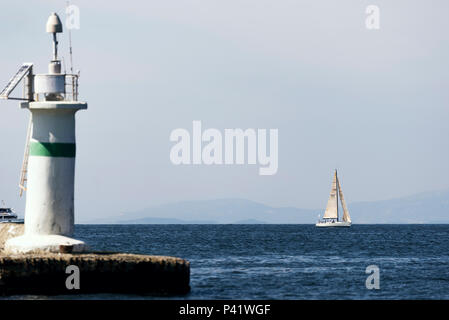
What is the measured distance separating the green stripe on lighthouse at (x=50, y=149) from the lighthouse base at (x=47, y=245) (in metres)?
3.55

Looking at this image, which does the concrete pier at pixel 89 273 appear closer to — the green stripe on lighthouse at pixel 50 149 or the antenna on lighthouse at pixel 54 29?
the green stripe on lighthouse at pixel 50 149

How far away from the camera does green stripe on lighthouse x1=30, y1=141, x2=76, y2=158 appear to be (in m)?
40.3

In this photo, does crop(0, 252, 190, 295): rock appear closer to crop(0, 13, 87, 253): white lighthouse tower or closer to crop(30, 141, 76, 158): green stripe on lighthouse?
crop(0, 13, 87, 253): white lighthouse tower

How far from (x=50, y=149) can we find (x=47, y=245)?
164 inches

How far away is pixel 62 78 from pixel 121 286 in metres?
9.67

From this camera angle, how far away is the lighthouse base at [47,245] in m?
40.2

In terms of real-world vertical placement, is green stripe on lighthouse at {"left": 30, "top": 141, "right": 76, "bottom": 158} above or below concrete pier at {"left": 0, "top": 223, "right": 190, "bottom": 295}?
above

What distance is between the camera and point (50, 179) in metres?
40.3

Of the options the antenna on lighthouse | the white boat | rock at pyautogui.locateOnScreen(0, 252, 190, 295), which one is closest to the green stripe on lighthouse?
the antenna on lighthouse
